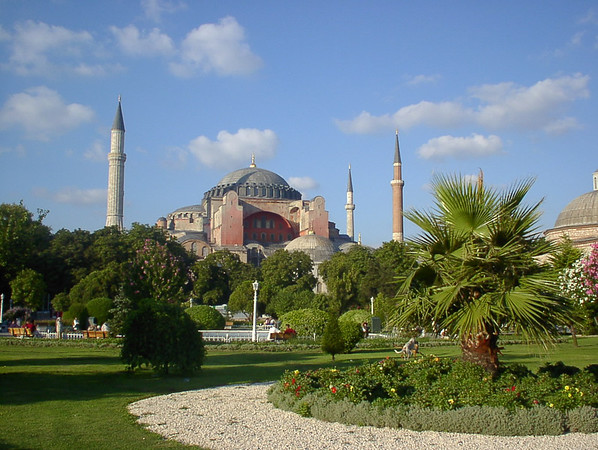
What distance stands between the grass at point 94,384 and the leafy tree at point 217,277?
79.6 ft

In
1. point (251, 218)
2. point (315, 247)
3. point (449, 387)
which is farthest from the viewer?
point (251, 218)

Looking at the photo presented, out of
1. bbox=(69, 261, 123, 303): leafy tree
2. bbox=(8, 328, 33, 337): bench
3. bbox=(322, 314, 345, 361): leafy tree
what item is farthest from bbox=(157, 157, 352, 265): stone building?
bbox=(322, 314, 345, 361): leafy tree

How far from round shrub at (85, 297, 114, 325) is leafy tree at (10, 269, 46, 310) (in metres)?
7.02

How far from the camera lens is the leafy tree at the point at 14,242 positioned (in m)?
35.4

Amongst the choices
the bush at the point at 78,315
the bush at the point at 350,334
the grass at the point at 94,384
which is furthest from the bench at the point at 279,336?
the bush at the point at 78,315

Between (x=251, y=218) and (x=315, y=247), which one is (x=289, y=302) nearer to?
(x=315, y=247)

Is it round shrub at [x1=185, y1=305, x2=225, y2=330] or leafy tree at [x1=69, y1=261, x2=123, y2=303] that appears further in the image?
leafy tree at [x1=69, y1=261, x2=123, y2=303]

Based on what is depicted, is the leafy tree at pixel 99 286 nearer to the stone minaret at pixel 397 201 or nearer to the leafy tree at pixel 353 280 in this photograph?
the leafy tree at pixel 353 280

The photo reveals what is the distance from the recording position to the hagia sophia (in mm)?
58719

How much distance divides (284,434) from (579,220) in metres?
38.9

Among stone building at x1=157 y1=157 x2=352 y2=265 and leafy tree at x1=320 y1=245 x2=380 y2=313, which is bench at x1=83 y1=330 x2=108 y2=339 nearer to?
leafy tree at x1=320 y1=245 x2=380 y2=313

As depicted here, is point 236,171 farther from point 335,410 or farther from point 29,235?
point 335,410

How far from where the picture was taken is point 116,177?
58062 mm

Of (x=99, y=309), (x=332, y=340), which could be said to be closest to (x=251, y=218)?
(x=99, y=309)
